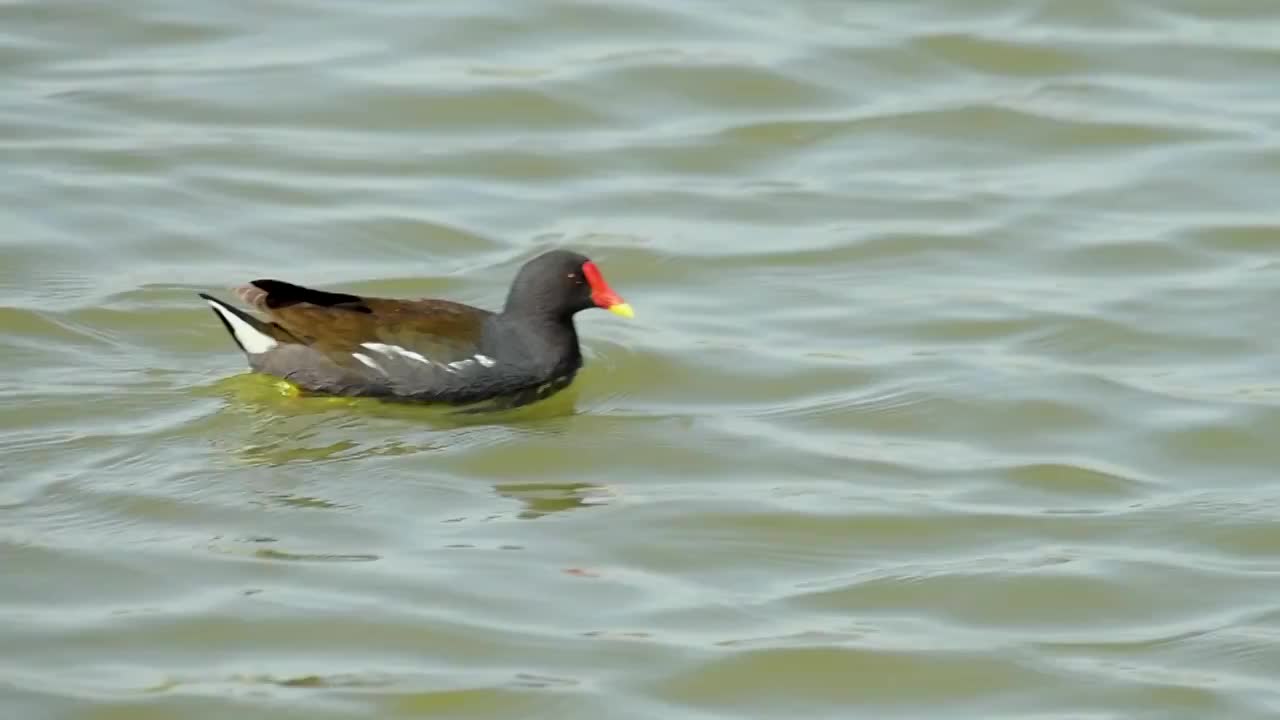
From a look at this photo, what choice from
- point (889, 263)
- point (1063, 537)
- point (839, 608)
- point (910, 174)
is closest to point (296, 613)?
point (839, 608)

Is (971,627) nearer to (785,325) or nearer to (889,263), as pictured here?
(785,325)

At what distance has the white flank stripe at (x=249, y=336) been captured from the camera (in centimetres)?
923

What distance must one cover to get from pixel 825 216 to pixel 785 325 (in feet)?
5.25

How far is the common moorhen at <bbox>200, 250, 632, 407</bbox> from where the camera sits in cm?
923

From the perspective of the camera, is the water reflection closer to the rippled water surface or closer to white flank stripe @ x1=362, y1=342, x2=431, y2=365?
the rippled water surface

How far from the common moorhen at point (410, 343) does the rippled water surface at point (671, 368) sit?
119mm

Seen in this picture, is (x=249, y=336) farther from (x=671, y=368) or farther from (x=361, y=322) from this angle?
(x=671, y=368)

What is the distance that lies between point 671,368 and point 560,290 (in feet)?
1.86

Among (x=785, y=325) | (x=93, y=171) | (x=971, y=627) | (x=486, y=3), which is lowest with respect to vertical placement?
(x=971, y=627)

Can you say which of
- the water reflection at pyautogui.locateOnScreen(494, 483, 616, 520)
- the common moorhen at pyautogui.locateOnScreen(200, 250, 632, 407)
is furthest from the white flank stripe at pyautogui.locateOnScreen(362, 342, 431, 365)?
the water reflection at pyautogui.locateOnScreen(494, 483, 616, 520)

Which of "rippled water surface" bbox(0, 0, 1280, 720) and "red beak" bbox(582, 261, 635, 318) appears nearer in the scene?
"rippled water surface" bbox(0, 0, 1280, 720)

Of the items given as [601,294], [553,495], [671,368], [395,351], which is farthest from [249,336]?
[671,368]

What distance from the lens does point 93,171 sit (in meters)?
11.9

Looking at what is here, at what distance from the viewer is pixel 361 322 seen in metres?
9.29
